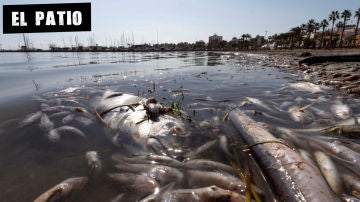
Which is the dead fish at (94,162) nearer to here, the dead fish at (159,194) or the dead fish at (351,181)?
the dead fish at (159,194)

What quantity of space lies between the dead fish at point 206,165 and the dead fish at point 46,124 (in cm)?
348

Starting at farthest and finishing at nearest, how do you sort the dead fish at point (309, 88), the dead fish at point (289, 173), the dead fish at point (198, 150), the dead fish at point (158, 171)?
the dead fish at point (309, 88) < the dead fish at point (198, 150) < the dead fish at point (158, 171) < the dead fish at point (289, 173)

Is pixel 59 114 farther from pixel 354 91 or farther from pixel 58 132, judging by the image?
pixel 354 91

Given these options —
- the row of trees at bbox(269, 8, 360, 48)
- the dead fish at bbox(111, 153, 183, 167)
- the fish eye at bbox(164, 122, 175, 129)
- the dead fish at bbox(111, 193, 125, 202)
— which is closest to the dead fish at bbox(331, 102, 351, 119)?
the fish eye at bbox(164, 122, 175, 129)

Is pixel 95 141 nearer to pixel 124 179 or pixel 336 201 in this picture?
pixel 124 179

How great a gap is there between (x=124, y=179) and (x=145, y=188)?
0.38m

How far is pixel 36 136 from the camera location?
436 centimetres

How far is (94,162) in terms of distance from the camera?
3322 millimetres

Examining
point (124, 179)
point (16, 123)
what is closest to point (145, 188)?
point (124, 179)

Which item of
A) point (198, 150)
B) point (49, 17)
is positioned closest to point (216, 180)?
point (198, 150)

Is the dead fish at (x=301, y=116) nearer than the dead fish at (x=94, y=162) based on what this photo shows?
No

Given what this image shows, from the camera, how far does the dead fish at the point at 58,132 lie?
4.25 meters

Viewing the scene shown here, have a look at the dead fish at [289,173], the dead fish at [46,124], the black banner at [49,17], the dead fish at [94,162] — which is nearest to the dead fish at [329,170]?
the dead fish at [289,173]

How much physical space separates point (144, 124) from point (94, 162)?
1.44 metres
